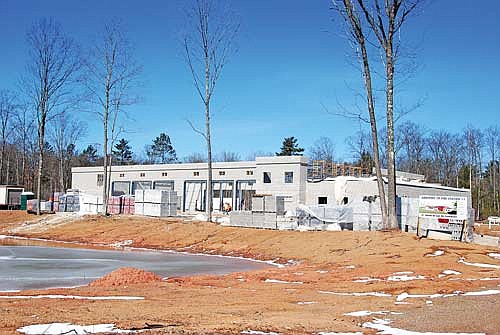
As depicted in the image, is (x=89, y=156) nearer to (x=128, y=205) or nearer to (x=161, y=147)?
(x=161, y=147)

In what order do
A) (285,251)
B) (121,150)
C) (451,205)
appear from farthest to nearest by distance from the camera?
(121,150)
(285,251)
(451,205)

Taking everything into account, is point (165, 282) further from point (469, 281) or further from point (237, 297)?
point (469, 281)

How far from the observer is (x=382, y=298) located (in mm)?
12883

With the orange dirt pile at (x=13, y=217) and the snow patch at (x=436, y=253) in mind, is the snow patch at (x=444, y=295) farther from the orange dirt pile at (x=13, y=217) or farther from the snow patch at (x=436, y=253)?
the orange dirt pile at (x=13, y=217)

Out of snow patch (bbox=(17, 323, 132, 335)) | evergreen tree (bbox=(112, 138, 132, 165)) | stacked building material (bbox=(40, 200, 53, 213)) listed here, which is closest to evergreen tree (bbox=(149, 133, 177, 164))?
evergreen tree (bbox=(112, 138, 132, 165))

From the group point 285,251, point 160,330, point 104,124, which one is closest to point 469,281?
point 160,330

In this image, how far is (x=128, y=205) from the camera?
2035 inches

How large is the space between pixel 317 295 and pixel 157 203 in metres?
36.3

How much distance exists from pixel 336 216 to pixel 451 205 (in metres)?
9.09

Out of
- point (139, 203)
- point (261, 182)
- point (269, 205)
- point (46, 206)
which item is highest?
point (261, 182)

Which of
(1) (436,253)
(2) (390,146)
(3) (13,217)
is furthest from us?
(3) (13,217)

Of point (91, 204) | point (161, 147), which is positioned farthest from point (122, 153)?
point (91, 204)

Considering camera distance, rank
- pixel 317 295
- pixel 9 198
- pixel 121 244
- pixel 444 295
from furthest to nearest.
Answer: pixel 9 198 < pixel 121 244 < pixel 317 295 < pixel 444 295

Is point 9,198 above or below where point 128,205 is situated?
above
